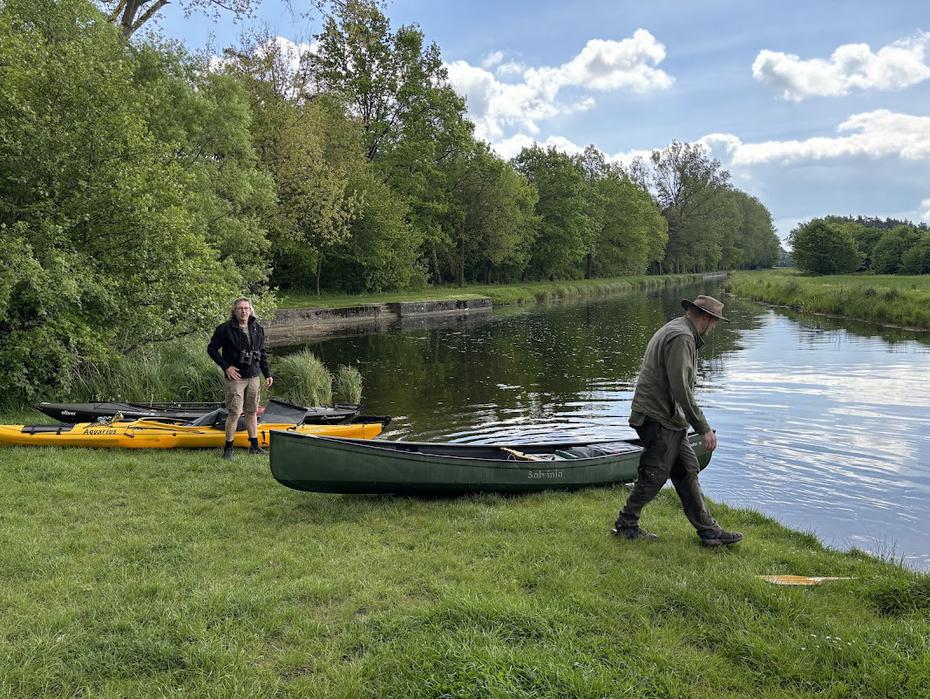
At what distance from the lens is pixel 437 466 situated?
258 inches

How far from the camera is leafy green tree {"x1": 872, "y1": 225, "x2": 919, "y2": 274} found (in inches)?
1977

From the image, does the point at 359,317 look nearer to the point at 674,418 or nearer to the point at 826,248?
the point at 674,418

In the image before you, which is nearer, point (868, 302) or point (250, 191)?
point (250, 191)

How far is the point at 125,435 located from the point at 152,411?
122cm

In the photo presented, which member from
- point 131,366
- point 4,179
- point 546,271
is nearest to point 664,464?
point 131,366

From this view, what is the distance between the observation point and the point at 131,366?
1236 cm

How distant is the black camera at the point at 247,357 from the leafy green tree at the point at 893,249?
5519cm

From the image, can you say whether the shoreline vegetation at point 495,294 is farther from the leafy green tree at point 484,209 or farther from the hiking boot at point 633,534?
the hiking boot at point 633,534

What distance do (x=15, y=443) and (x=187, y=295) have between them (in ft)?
14.9

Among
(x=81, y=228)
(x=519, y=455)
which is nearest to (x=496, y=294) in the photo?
(x=81, y=228)

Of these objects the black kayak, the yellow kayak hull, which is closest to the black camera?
the yellow kayak hull

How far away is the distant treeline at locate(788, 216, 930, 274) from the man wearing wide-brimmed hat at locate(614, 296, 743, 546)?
52.0 m

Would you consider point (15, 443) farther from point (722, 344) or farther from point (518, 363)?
point (722, 344)

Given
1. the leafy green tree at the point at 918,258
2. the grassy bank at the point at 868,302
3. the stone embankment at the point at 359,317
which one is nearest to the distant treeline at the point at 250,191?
the stone embankment at the point at 359,317
